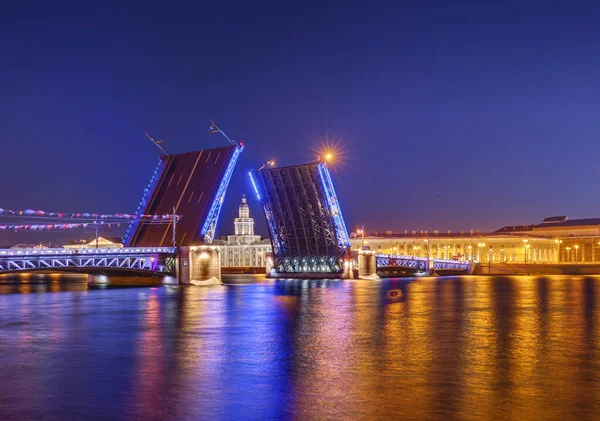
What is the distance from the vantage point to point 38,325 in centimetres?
2252

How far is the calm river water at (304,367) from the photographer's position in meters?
9.63

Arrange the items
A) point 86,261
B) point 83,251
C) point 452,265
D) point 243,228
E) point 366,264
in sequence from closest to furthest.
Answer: point 83,251 → point 86,261 → point 366,264 → point 452,265 → point 243,228

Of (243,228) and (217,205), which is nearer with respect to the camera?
(217,205)

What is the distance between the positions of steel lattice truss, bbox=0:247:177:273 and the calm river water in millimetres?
24353

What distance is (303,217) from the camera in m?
60.6

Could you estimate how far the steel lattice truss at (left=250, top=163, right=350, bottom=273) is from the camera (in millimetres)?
56625

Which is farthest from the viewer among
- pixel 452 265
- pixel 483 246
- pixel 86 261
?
pixel 483 246

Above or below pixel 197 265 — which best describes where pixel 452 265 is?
below

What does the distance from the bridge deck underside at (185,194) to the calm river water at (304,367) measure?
29.0 metres

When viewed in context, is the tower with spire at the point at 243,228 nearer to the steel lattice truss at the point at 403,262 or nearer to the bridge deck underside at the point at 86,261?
the steel lattice truss at the point at 403,262

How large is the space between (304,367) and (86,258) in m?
41.0

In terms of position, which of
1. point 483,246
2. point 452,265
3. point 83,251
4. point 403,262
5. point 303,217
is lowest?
point 452,265

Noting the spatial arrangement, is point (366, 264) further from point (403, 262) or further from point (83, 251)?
point (83, 251)

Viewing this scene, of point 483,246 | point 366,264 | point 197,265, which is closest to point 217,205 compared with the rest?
point 197,265
